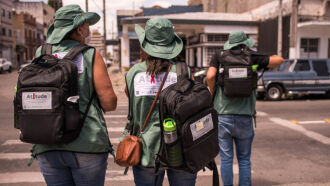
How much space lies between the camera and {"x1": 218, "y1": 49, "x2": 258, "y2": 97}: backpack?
3.30m

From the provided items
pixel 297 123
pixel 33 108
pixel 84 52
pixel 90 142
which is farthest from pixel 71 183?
pixel 297 123

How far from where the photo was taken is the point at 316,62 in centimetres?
1326

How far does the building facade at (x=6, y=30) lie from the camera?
137 feet

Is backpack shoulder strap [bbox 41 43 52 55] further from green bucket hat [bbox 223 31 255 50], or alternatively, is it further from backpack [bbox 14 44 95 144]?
green bucket hat [bbox 223 31 255 50]

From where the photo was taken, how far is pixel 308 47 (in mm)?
21281

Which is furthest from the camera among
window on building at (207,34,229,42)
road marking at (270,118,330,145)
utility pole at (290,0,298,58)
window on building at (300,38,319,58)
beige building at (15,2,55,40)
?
beige building at (15,2,55,40)

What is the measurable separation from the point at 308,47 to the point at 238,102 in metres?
20.4

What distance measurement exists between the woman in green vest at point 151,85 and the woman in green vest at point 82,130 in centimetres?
21

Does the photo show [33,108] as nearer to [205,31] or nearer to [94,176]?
[94,176]

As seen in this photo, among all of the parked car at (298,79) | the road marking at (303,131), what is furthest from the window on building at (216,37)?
the road marking at (303,131)

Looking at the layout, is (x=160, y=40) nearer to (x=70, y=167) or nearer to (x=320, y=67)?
(x=70, y=167)

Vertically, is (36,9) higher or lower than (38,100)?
higher

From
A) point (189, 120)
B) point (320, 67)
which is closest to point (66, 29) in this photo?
point (189, 120)

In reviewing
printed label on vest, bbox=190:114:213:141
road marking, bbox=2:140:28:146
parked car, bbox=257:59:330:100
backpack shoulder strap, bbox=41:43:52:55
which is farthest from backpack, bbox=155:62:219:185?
parked car, bbox=257:59:330:100
